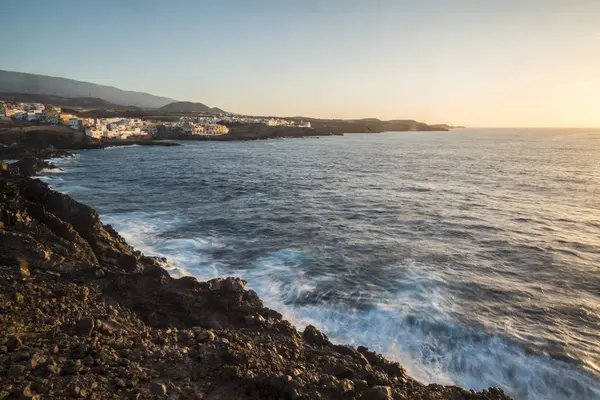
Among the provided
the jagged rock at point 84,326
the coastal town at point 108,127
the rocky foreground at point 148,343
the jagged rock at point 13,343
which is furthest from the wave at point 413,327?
the coastal town at point 108,127

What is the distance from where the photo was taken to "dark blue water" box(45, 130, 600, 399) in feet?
34.3

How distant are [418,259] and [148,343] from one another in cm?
1325

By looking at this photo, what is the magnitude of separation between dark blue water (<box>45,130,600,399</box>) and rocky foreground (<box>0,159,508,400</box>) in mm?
2300

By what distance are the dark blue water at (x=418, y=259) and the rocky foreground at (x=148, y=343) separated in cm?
230

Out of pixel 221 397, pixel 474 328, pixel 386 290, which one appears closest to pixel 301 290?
pixel 386 290

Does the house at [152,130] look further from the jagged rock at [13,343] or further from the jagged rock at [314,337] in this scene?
the jagged rock at [13,343]

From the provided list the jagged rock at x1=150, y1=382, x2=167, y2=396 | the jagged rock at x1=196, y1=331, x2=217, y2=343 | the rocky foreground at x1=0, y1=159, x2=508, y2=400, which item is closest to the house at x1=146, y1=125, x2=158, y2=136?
the rocky foreground at x1=0, y1=159, x2=508, y2=400

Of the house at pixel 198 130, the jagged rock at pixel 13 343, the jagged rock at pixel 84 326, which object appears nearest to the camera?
the jagged rock at pixel 13 343

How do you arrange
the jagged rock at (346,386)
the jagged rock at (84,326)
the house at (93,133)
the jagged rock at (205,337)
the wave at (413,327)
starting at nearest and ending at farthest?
the jagged rock at (346,386) → the jagged rock at (84,326) → the jagged rock at (205,337) → the wave at (413,327) → the house at (93,133)

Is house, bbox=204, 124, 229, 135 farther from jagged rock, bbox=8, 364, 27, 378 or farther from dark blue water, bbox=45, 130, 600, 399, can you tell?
jagged rock, bbox=8, 364, 27, 378

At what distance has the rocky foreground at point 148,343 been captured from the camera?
6.09 meters

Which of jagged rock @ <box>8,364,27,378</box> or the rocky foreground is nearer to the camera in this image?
jagged rock @ <box>8,364,27,378</box>

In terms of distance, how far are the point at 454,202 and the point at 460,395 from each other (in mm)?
24356

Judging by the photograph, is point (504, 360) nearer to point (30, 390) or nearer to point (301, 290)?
point (301, 290)
